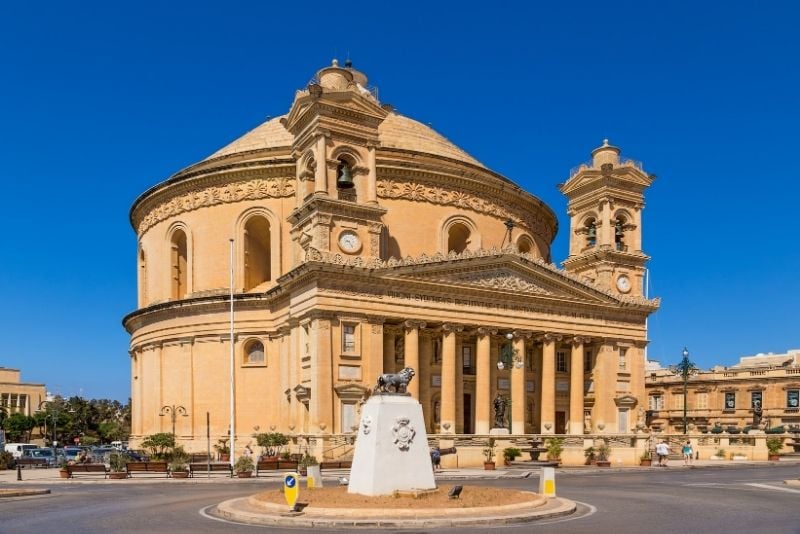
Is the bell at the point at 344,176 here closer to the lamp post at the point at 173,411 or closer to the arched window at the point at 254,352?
the arched window at the point at 254,352

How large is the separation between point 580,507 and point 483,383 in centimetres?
2824

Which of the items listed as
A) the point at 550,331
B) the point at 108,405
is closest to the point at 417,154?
the point at 550,331

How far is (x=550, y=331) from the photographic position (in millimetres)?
52969

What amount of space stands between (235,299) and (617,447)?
26.2m

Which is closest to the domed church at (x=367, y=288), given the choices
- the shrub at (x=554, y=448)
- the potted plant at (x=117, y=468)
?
the shrub at (x=554, y=448)

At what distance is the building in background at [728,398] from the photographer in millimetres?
78188

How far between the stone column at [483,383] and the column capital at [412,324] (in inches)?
162

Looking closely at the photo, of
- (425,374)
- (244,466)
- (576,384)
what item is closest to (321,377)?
(425,374)

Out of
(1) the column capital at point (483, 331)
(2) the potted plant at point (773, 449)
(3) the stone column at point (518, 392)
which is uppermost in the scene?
(1) the column capital at point (483, 331)

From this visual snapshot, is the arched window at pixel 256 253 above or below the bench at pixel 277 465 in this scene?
above

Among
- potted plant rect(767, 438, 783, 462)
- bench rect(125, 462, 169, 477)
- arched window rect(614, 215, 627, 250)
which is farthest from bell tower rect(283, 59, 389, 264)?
potted plant rect(767, 438, 783, 462)

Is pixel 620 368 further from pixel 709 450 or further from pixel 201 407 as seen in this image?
pixel 201 407

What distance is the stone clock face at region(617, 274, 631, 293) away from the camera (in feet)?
195

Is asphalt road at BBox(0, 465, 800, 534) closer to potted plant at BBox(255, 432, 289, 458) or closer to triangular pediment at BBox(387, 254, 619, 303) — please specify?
potted plant at BBox(255, 432, 289, 458)
